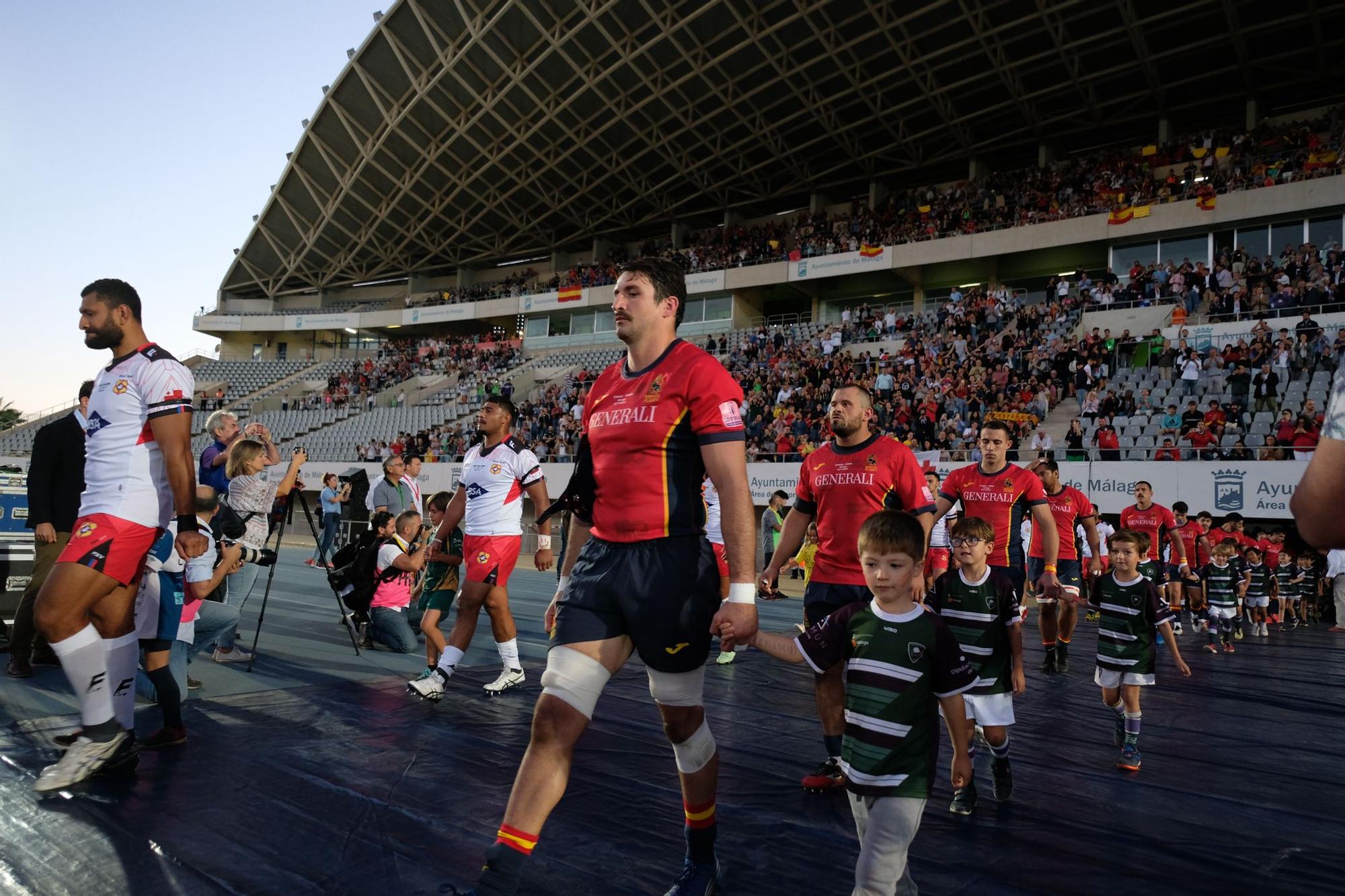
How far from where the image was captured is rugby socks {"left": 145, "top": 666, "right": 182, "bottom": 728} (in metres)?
4.45

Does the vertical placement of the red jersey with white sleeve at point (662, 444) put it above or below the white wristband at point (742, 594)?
above

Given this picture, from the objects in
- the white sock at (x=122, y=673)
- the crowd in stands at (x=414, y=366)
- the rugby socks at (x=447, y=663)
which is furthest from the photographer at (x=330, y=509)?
the crowd in stands at (x=414, y=366)

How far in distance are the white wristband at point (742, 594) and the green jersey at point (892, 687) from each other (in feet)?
1.30

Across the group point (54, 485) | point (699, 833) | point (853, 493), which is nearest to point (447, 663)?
point (54, 485)

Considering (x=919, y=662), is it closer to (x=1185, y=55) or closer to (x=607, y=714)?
(x=607, y=714)

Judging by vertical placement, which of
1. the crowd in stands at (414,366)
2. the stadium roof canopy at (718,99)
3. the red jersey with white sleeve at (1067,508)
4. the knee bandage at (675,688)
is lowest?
the knee bandage at (675,688)

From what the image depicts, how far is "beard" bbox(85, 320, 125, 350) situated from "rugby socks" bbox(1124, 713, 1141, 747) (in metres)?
5.81

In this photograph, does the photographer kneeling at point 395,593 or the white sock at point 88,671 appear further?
the photographer kneeling at point 395,593

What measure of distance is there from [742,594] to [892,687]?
64 centimetres

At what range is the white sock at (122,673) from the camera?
399 centimetres

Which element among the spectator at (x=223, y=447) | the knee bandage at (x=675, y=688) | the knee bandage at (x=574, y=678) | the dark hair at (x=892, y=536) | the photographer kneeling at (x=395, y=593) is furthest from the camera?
the photographer kneeling at (x=395, y=593)

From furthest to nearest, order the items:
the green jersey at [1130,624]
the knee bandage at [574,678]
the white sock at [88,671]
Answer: the green jersey at [1130,624]
the white sock at [88,671]
the knee bandage at [574,678]

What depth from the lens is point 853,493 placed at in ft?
15.5

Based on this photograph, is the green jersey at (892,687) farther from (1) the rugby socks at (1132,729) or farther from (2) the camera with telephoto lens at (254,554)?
(2) the camera with telephoto lens at (254,554)
